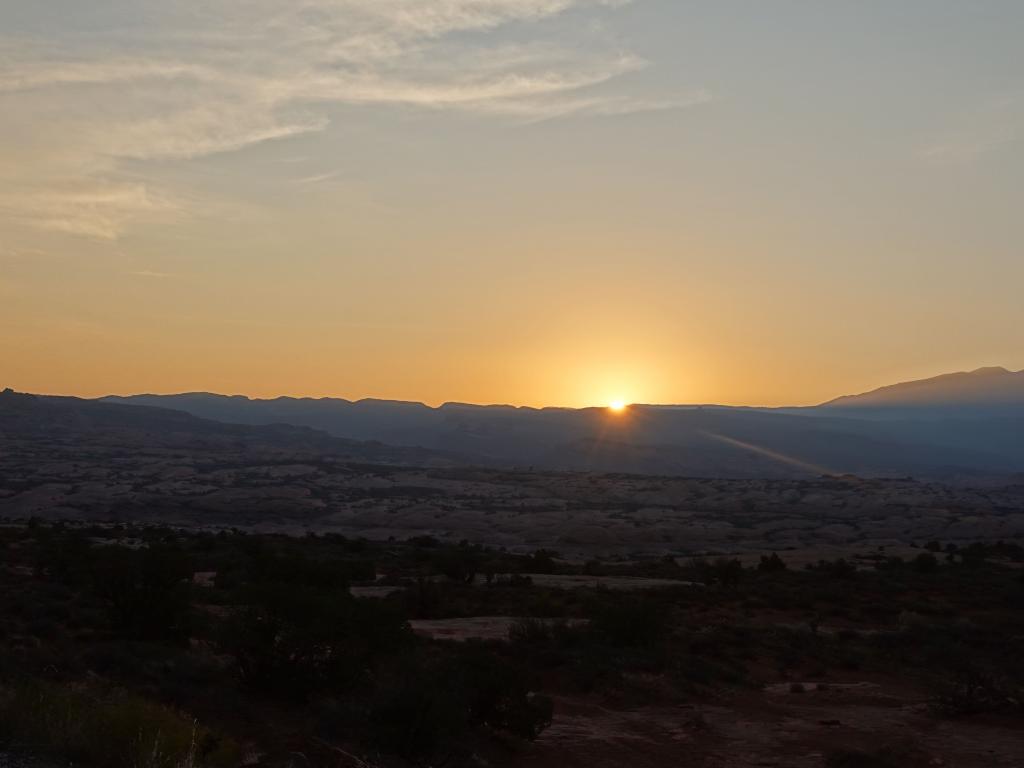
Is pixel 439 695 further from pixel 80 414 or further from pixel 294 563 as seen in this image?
pixel 80 414

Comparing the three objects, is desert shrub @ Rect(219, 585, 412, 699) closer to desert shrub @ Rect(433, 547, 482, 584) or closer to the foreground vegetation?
the foreground vegetation

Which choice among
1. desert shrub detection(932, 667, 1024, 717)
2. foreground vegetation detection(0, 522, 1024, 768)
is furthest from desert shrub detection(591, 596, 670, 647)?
desert shrub detection(932, 667, 1024, 717)

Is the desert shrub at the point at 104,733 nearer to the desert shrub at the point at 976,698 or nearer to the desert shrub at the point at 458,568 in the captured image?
the desert shrub at the point at 976,698

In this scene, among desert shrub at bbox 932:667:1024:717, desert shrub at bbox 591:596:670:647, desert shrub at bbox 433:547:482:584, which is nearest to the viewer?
desert shrub at bbox 932:667:1024:717

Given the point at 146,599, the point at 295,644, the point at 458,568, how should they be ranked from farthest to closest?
1. the point at 458,568
2. the point at 146,599
3. the point at 295,644

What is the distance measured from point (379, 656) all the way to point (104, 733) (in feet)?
24.3

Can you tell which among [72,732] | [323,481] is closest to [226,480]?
[323,481]

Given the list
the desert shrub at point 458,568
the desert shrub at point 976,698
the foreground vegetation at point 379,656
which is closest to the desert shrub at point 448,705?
the foreground vegetation at point 379,656

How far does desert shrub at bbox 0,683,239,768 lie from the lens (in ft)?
25.8

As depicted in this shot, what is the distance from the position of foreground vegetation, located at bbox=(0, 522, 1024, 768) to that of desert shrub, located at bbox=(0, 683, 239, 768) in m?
0.02

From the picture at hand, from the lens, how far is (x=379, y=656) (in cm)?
1536

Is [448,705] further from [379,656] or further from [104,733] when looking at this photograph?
[104,733]

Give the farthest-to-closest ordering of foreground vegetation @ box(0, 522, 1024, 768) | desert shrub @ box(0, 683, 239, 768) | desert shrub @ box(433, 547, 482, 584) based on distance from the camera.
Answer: desert shrub @ box(433, 547, 482, 584) → foreground vegetation @ box(0, 522, 1024, 768) → desert shrub @ box(0, 683, 239, 768)

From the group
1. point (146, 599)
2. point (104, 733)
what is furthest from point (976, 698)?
point (146, 599)
